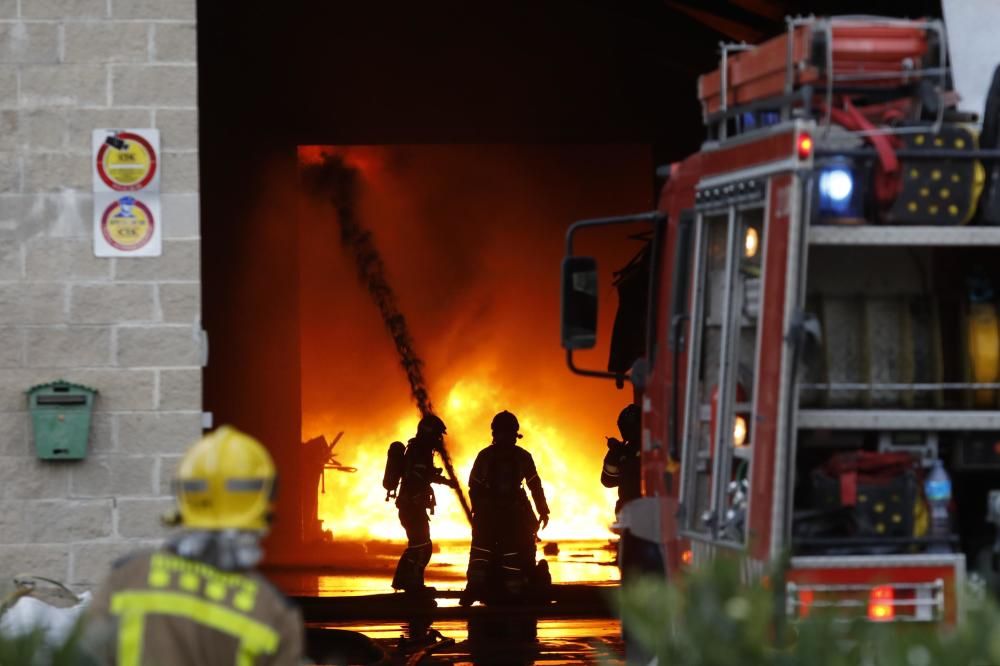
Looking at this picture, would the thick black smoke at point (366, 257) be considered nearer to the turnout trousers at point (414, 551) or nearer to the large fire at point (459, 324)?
the large fire at point (459, 324)

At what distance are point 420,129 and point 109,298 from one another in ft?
33.2

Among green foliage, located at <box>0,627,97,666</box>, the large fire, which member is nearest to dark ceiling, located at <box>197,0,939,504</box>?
the large fire

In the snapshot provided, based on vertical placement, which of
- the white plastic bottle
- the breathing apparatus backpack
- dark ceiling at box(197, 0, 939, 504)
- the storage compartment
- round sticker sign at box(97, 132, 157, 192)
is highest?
dark ceiling at box(197, 0, 939, 504)

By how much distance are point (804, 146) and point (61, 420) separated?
3.65 metres

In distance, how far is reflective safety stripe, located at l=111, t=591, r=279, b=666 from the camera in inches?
159

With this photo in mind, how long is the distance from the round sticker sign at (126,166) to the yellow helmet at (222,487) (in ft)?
13.7

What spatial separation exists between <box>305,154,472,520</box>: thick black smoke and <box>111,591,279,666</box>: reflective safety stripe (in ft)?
58.6

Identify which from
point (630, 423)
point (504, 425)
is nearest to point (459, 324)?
point (504, 425)

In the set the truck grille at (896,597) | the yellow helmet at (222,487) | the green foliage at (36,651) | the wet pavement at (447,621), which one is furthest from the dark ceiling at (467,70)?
the green foliage at (36,651)

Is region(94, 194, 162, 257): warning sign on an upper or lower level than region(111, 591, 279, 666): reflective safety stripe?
upper

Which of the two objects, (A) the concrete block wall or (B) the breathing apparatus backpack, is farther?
(B) the breathing apparatus backpack

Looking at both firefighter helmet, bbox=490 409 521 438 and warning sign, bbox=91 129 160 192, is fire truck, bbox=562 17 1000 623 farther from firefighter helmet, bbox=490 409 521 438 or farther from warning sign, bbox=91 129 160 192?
firefighter helmet, bbox=490 409 521 438

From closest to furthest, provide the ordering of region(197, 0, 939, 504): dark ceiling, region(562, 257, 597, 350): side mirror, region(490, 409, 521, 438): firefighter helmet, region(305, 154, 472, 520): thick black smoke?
region(562, 257, 597, 350): side mirror, region(490, 409, 521, 438): firefighter helmet, region(197, 0, 939, 504): dark ceiling, region(305, 154, 472, 520): thick black smoke

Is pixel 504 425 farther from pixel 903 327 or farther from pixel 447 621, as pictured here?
pixel 903 327
